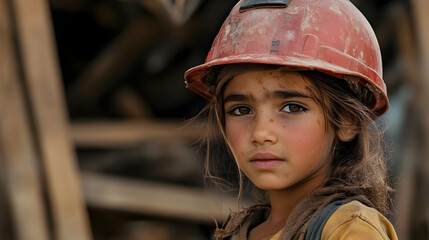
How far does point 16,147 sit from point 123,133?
1.86m

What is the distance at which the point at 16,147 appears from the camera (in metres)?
5.09

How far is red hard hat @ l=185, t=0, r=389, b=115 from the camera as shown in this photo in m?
2.10

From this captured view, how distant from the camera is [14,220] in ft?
17.0

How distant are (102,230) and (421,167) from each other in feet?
11.5

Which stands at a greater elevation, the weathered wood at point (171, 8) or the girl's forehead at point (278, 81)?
the girl's forehead at point (278, 81)

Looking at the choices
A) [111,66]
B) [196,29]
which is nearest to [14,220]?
[111,66]

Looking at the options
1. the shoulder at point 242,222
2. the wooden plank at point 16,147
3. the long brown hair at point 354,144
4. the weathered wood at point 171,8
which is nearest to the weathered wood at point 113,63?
the weathered wood at point 171,8

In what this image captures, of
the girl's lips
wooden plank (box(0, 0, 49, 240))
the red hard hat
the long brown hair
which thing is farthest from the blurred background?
the girl's lips

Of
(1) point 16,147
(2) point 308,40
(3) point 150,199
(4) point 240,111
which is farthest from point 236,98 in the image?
(3) point 150,199

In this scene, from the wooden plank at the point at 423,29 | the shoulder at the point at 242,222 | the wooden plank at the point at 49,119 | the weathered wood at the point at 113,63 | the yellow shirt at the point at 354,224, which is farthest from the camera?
the weathered wood at the point at 113,63

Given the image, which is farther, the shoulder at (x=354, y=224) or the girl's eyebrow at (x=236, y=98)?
the girl's eyebrow at (x=236, y=98)

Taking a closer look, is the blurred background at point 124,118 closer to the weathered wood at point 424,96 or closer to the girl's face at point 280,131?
the weathered wood at point 424,96

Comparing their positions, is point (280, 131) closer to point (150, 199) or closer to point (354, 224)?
point (354, 224)

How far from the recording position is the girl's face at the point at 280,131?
2.09 m
